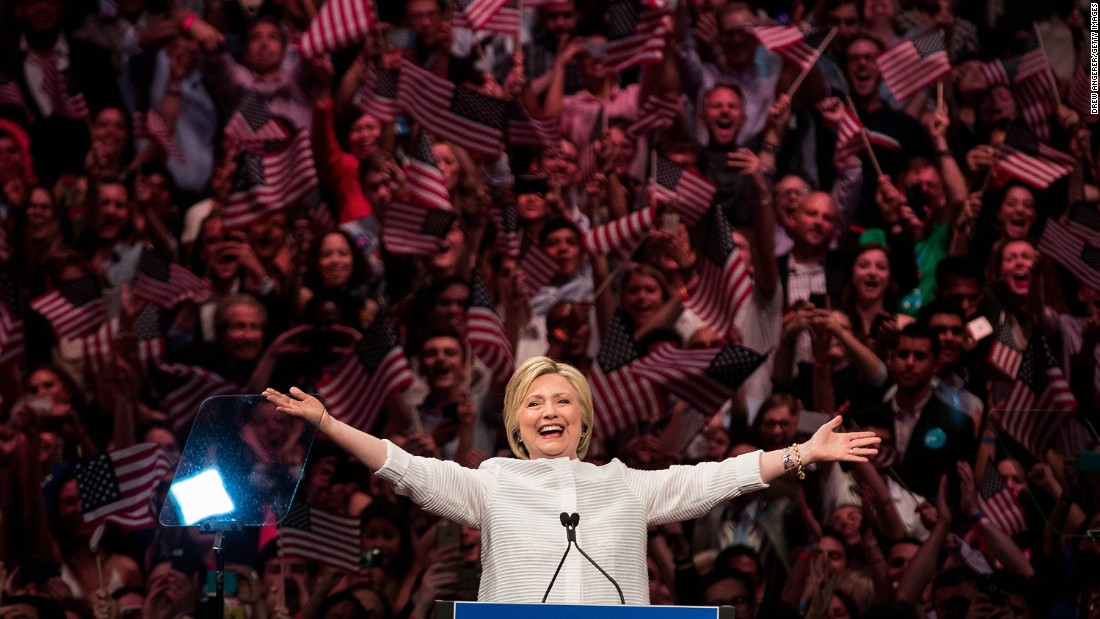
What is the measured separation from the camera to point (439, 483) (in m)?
2.90

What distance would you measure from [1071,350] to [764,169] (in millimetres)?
1488

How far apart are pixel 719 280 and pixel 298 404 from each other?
3.33m

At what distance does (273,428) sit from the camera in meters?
2.90

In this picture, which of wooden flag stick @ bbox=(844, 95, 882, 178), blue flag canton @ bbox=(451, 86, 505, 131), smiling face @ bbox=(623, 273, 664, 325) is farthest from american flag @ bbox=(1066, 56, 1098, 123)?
blue flag canton @ bbox=(451, 86, 505, 131)

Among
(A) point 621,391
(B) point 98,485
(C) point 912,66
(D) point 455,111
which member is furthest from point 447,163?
(C) point 912,66

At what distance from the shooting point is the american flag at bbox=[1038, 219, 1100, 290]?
6.11m

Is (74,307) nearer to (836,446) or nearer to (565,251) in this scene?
(565,251)

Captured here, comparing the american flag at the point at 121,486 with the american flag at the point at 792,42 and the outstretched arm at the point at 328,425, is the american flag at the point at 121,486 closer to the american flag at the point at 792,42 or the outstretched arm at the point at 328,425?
the outstretched arm at the point at 328,425

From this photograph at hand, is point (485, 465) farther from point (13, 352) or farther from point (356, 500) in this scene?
point (13, 352)

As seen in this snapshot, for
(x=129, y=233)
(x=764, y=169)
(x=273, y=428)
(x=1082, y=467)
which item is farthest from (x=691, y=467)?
(x=129, y=233)

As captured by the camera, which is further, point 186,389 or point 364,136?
point 364,136

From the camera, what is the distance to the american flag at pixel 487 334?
5824 mm

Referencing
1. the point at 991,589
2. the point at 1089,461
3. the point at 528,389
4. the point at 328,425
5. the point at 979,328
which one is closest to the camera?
the point at 328,425

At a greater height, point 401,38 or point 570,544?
point 570,544
